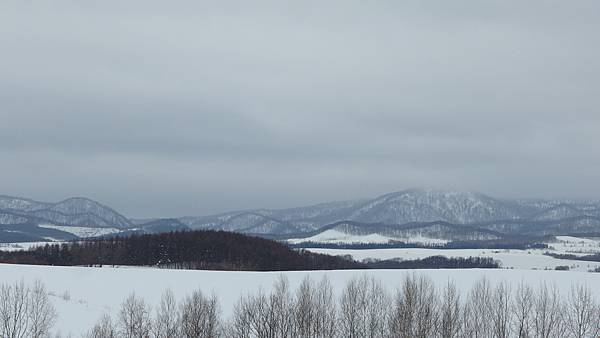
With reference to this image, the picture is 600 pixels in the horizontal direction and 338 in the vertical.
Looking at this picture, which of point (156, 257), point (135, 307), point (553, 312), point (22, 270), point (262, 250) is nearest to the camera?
point (553, 312)

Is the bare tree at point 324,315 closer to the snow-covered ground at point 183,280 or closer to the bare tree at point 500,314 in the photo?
the snow-covered ground at point 183,280

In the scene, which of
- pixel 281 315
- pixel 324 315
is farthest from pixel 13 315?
pixel 324 315

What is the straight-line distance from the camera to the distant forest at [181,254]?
443 ft

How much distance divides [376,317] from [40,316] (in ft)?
90.3

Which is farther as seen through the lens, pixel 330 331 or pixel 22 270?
pixel 22 270

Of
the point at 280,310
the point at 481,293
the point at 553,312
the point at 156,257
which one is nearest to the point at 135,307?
the point at 280,310

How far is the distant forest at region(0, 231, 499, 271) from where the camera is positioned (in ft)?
443

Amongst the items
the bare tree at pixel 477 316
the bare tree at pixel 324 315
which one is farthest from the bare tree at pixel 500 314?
the bare tree at pixel 324 315

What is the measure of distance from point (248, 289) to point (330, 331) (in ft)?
55.1

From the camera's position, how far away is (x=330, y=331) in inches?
2095

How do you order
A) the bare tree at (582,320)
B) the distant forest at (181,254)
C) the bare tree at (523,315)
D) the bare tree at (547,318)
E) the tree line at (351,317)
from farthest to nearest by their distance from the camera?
the distant forest at (181,254)
the bare tree at (523,315)
the bare tree at (547,318)
the bare tree at (582,320)
the tree line at (351,317)

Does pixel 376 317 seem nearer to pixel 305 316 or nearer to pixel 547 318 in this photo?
pixel 305 316

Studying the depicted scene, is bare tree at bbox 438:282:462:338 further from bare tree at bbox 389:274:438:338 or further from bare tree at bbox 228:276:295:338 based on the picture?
bare tree at bbox 228:276:295:338

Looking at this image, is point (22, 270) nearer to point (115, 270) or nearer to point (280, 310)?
point (115, 270)
